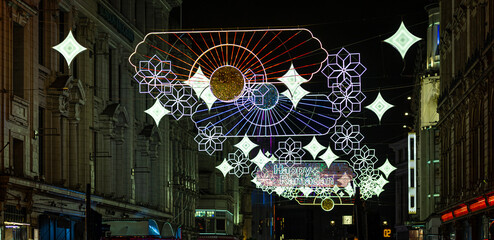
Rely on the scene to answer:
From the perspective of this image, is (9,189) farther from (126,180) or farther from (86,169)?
(126,180)

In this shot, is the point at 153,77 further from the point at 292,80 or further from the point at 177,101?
the point at 292,80

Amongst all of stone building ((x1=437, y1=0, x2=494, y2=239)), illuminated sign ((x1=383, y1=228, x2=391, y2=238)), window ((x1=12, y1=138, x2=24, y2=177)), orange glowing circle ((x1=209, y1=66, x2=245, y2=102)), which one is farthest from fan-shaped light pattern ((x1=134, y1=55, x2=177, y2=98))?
stone building ((x1=437, y1=0, x2=494, y2=239))

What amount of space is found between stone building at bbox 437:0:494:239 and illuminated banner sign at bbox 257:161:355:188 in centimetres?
2757

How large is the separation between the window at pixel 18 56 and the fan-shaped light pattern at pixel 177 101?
229 inches

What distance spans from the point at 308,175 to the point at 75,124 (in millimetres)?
35633

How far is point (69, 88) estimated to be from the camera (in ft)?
141

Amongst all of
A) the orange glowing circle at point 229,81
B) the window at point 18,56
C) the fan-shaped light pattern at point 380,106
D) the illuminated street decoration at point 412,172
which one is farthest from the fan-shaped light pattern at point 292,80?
the illuminated street decoration at point 412,172

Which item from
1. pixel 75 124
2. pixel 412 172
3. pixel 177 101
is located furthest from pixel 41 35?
pixel 412 172

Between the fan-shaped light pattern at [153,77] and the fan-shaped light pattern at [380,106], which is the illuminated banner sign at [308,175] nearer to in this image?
the fan-shaped light pattern at [153,77]

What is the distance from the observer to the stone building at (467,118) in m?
31.7

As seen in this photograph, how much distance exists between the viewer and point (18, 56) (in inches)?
1451

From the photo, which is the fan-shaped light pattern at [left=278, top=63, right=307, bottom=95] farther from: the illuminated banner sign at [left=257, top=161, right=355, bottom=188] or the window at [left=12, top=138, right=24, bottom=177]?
the illuminated banner sign at [left=257, top=161, right=355, bottom=188]

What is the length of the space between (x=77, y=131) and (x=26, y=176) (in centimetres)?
901

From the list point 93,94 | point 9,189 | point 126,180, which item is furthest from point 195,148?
point 9,189
